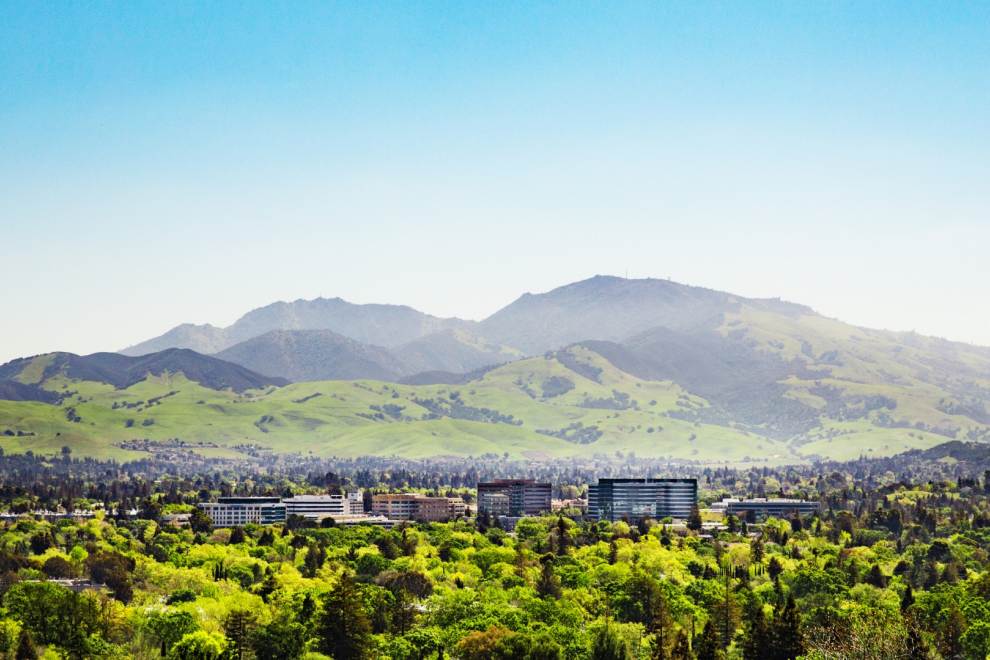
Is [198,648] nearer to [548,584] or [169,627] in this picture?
[169,627]

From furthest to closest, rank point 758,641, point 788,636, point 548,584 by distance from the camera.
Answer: point 548,584 < point 758,641 < point 788,636

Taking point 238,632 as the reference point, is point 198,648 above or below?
below

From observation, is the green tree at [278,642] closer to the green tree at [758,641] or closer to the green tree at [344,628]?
the green tree at [344,628]

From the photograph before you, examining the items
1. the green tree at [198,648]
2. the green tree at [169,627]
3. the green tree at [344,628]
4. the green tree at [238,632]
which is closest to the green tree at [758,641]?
the green tree at [344,628]

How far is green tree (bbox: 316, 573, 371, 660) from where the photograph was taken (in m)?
106

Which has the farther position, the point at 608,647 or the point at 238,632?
the point at 608,647

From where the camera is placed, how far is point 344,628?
107812mm

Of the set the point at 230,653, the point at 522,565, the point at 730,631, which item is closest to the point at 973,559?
the point at 522,565

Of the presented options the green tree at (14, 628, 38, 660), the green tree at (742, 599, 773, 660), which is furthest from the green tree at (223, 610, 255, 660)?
the green tree at (742, 599, 773, 660)

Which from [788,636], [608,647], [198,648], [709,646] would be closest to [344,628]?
[198,648]

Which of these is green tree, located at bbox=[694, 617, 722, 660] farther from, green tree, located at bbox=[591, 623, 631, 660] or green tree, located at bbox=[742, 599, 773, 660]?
green tree, located at bbox=[591, 623, 631, 660]

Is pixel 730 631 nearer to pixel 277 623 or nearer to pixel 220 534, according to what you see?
pixel 277 623

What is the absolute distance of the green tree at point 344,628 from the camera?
106062mm

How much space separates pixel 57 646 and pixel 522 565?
202ft
